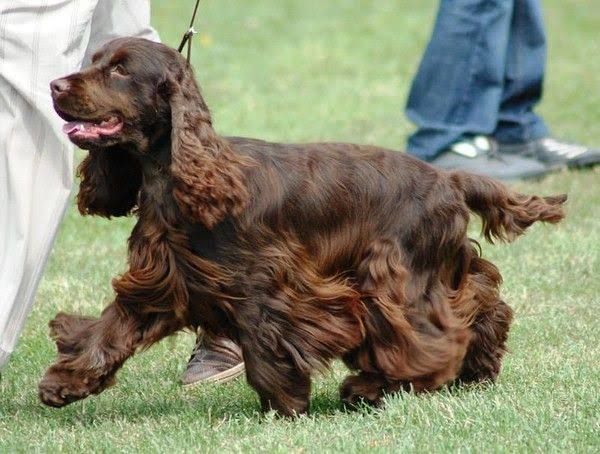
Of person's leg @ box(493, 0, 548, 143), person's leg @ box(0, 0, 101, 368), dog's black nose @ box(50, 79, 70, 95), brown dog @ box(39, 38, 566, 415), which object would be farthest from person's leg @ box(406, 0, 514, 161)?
dog's black nose @ box(50, 79, 70, 95)

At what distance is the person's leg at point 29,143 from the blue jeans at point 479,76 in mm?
4341

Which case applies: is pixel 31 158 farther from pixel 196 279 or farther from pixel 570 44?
pixel 570 44

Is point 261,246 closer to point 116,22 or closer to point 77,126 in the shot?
point 77,126

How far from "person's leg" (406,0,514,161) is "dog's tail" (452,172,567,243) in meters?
3.85

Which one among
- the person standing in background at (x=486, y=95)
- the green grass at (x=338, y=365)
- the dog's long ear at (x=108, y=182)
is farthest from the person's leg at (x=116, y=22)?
the person standing in background at (x=486, y=95)

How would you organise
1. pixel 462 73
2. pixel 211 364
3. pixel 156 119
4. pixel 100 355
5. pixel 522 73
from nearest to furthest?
pixel 156 119, pixel 100 355, pixel 211 364, pixel 462 73, pixel 522 73

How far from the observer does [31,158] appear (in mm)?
4902

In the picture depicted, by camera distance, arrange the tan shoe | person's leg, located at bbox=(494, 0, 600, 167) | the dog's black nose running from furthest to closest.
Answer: person's leg, located at bbox=(494, 0, 600, 167)
the tan shoe
the dog's black nose

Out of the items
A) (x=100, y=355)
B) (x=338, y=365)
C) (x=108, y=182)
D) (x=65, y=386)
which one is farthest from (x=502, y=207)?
(x=65, y=386)

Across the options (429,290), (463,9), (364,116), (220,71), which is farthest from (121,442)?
(220,71)

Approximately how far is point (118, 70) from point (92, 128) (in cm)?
20

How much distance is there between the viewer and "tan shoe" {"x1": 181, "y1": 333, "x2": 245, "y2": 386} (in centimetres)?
535

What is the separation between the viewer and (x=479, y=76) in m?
8.95

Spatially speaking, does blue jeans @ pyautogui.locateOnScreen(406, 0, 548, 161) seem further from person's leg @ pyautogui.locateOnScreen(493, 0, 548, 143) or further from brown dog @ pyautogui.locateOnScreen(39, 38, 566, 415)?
brown dog @ pyautogui.locateOnScreen(39, 38, 566, 415)
